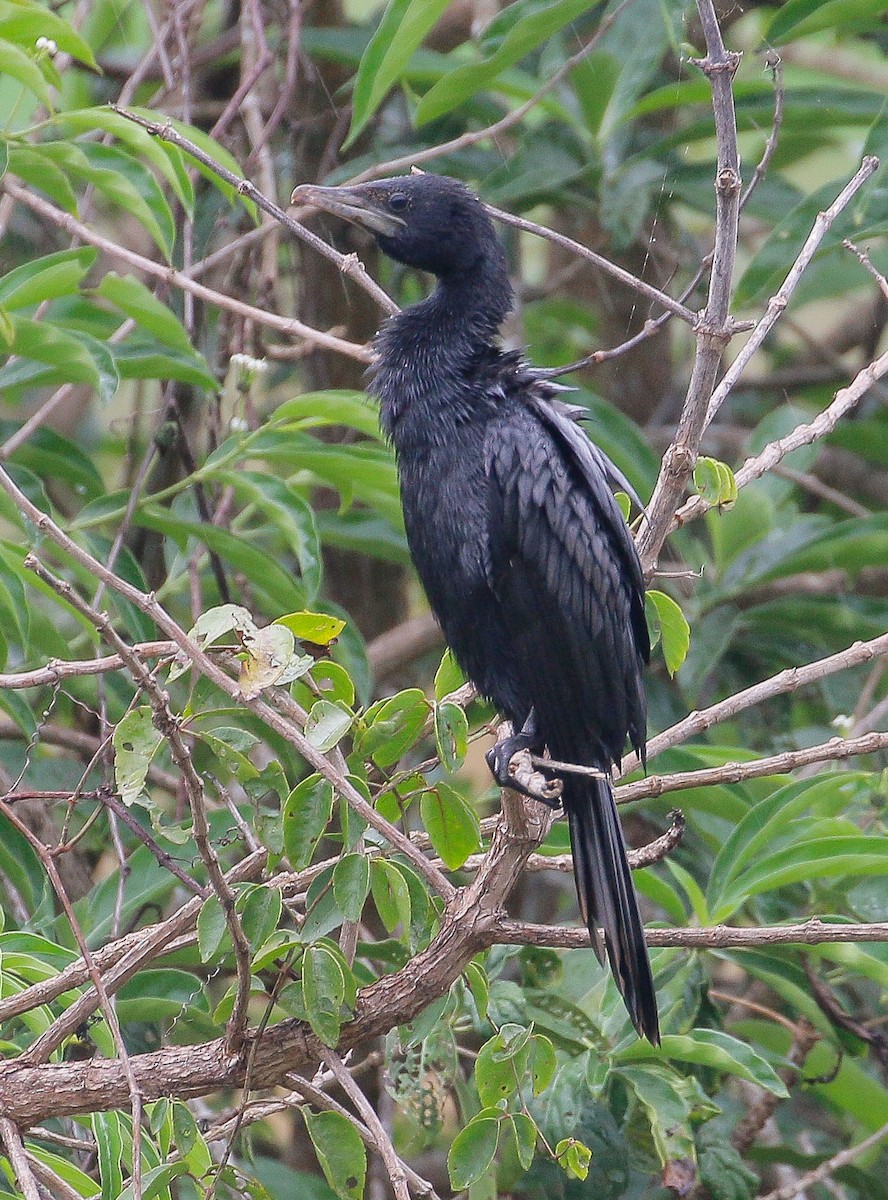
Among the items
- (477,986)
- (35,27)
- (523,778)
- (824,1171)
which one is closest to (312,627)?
(523,778)

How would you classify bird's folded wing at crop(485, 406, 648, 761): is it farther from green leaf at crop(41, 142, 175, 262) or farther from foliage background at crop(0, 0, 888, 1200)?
green leaf at crop(41, 142, 175, 262)

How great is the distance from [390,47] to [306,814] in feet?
5.89

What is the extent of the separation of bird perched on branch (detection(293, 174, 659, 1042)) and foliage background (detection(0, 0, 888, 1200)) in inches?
4.9

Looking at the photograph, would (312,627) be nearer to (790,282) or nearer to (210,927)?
(210,927)

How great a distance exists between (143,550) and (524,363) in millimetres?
1431

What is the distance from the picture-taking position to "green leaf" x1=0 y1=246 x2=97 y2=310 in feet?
8.58

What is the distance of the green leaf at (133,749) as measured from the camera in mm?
1798

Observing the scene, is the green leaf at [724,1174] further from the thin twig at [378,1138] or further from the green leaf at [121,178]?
the green leaf at [121,178]

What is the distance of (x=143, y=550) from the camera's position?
Result: 3721mm

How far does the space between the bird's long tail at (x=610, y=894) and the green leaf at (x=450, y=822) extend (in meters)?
0.28

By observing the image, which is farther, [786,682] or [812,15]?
[812,15]

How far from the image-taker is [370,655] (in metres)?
3.86

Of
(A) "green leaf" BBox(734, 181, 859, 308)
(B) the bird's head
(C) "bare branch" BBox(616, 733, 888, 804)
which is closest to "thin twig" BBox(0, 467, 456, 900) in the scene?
(C) "bare branch" BBox(616, 733, 888, 804)

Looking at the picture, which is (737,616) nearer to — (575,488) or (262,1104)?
(575,488)
